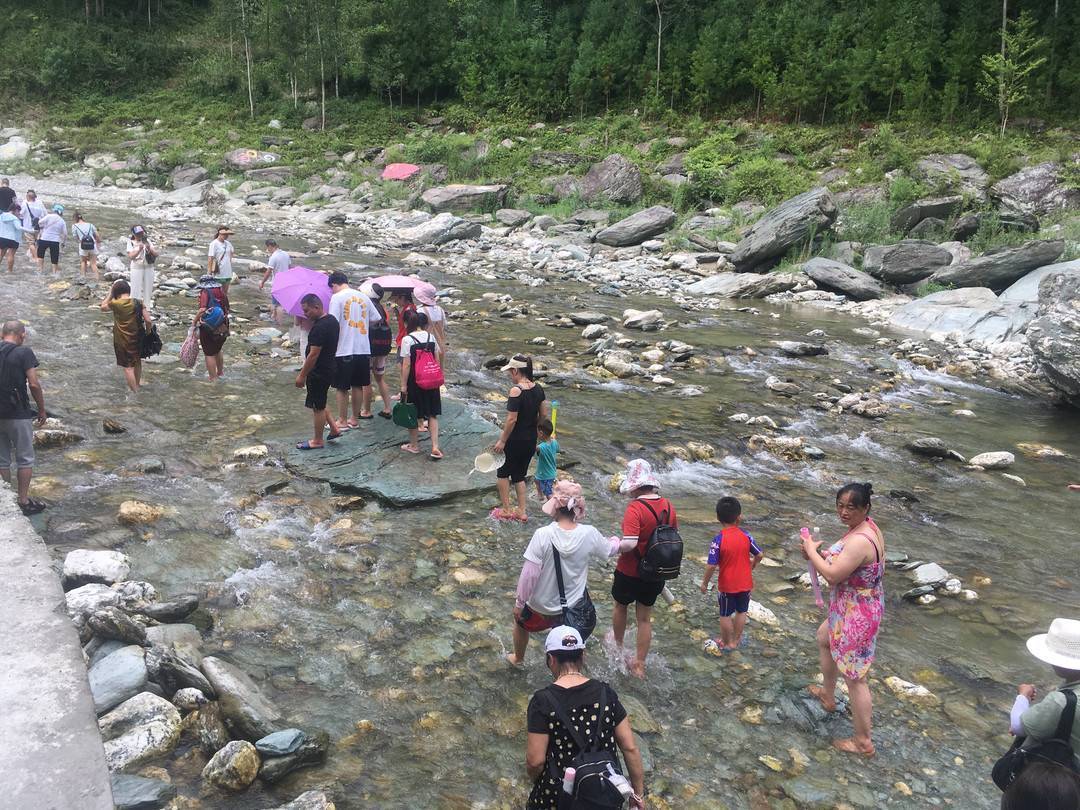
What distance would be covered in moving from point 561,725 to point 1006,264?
1860 centimetres

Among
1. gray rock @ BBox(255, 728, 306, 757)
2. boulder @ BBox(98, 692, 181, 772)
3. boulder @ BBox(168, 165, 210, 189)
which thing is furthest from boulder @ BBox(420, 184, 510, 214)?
gray rock @ BBox(255, 728, 306, 757)

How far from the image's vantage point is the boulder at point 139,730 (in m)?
3.92

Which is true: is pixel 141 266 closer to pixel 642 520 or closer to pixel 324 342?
pixel 324 342

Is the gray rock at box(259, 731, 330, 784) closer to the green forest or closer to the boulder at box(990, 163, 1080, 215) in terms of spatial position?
the boulder at box(990, 163, 1080, 215)

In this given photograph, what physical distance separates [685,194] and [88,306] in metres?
20.8

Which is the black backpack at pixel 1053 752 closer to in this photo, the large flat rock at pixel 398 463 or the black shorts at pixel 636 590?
the black shorts at pixel 636 590

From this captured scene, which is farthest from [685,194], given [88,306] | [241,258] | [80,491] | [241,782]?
[241,782]

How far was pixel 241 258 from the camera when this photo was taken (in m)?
20.7

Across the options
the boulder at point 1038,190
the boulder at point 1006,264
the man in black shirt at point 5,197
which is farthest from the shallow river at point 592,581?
the boulder at point 1038,190

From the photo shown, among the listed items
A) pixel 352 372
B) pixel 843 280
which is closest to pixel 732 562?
pixel 352 372

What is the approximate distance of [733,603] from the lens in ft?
18.2

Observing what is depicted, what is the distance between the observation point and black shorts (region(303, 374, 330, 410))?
7.95m

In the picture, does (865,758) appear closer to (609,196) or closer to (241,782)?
(241,782)

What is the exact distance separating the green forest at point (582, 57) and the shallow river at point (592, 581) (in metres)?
28.2
